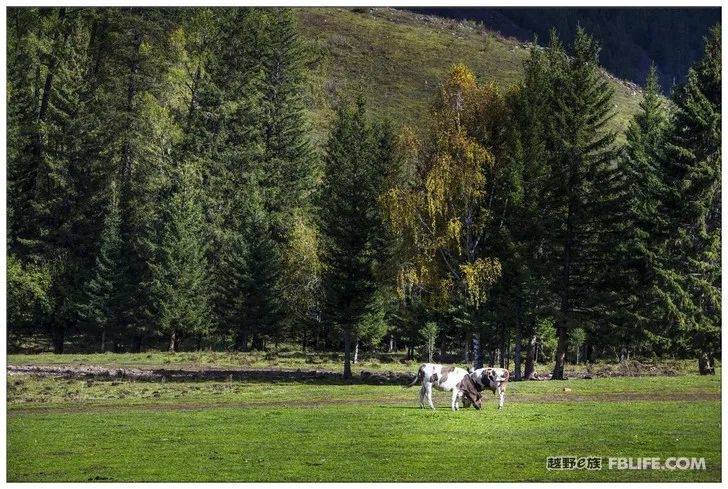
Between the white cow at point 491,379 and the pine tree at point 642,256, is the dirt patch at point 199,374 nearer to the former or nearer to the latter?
the pine tree at point 642,256

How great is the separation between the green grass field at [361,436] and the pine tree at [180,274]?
3102 centimetres

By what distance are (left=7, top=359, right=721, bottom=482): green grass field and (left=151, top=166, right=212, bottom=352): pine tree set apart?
31.0 meters

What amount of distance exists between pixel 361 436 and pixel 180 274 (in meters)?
44.2

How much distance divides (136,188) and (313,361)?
2196 cm

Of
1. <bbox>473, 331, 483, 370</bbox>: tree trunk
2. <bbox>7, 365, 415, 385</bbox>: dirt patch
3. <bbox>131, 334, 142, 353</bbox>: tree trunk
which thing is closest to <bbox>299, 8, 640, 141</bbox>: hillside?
<bbox>131, 334, 142, 353</bbox>: tree trunk

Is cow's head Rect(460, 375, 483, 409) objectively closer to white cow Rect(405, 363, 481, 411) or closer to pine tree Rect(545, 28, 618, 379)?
white cow Rect(405, 363, 481, 411)

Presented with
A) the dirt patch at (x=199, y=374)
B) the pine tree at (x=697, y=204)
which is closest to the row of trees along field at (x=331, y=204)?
the pine tree at (x=697, y=204)

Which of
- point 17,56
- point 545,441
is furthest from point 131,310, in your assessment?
point 545,441

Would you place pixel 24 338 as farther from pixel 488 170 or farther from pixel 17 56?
pixel 488 170

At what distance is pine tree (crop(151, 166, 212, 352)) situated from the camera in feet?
222

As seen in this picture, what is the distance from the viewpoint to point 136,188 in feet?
249

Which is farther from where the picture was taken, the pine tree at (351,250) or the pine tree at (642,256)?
the pine tree at (351,250)

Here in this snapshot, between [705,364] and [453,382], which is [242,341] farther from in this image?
[453,382]

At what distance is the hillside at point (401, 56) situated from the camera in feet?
465
